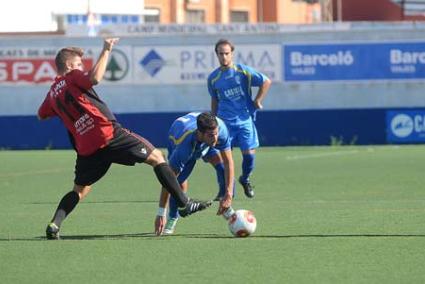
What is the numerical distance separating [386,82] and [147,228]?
18.6 metres

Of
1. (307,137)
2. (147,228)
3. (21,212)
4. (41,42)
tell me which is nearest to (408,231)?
(147,228)

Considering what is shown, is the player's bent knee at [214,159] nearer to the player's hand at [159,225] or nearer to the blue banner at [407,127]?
the player's hand at [159,225]

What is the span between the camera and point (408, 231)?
35.4 ft

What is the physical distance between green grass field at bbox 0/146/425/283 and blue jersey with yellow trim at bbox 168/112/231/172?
69 centimetres

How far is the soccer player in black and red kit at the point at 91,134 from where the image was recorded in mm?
10492

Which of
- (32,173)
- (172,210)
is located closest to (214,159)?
(172,210)

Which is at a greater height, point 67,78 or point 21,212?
point 67,78

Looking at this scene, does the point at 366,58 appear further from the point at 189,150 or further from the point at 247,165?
the point at 189,150

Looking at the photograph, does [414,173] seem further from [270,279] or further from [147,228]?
[270,279]

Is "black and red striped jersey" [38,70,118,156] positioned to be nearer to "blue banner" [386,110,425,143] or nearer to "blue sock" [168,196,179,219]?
"blue sock" [168,196,179,219]

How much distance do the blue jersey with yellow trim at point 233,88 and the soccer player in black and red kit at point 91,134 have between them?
5.03 metres

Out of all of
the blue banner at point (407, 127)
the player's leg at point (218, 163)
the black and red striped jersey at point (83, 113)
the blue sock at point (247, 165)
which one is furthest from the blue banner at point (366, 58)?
the black and red striped jersey at point (83, 113)

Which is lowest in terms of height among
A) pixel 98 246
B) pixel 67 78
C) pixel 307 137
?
pixel 307 137

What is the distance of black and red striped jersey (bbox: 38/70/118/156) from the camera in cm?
1048
